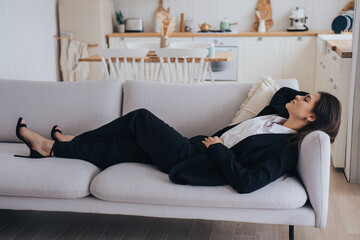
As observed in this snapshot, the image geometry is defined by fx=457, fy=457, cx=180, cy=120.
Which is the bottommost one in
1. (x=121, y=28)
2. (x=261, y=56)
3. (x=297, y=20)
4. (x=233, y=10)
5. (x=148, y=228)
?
(x=148, y=228)

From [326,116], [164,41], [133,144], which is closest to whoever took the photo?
[326,116]

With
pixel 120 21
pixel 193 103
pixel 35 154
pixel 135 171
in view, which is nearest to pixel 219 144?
pixel 135 171

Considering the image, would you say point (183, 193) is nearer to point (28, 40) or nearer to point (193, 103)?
point (193, 103)

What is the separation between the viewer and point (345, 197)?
2.94 metres

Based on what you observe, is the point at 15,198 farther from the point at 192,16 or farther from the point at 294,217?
the point at 192,16

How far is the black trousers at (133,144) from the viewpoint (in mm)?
2381

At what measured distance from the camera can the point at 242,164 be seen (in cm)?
222

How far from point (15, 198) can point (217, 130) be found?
1189 millimetres

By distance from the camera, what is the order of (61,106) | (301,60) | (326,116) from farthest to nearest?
(301,60) < (61,106) < (326,116)

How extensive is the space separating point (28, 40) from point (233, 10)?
9.43 ft

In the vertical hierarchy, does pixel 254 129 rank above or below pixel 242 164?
above

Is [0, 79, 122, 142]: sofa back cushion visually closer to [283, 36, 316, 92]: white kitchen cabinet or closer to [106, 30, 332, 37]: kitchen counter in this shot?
[106, 30, 332, 37]: kitchen counter

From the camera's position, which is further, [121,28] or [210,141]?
[121,28]

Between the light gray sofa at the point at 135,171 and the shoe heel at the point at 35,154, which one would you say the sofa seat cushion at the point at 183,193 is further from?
the shoe heel at the point at 35,154
